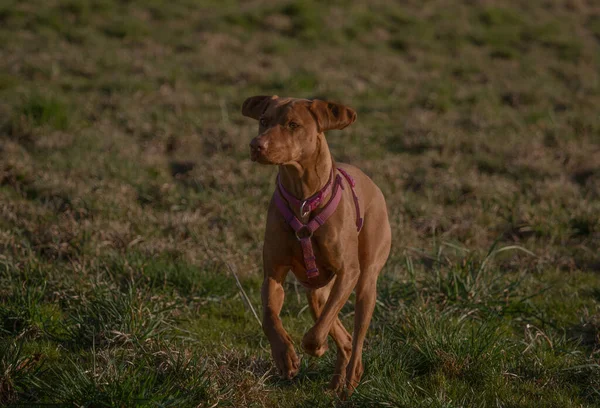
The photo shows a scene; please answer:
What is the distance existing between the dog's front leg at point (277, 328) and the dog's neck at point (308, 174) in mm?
423

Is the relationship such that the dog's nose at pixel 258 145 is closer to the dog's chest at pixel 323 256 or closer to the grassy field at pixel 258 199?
the dog's chest at pixel 323 256

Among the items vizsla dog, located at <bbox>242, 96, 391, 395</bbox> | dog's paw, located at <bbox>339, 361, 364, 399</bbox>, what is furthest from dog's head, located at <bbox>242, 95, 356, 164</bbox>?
dog's paw, located at <bbox>339, 361, 364, 399</bbox>

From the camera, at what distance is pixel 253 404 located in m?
3.62

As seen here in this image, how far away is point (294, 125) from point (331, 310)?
0.94m

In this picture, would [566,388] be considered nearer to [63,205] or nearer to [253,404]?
[253,404]

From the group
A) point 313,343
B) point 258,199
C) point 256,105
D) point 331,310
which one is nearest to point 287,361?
point 313,343

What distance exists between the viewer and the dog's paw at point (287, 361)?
3371 millimetres

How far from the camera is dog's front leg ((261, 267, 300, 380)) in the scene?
3.38 metres

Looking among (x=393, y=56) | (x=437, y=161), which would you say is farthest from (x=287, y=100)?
(x=393, y=56)

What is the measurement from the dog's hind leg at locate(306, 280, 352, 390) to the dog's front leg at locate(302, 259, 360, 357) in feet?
1.10

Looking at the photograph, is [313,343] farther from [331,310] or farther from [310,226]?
[310,226]

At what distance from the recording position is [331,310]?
361 centimetres

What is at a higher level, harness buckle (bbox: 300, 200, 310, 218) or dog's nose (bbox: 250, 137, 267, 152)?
dog's nose (bbox: 250, 137, 267, 152)

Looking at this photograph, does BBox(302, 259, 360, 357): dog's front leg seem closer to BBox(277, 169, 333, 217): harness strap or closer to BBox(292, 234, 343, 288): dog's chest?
BBox(292, 234, 343, 288): dog's chest
